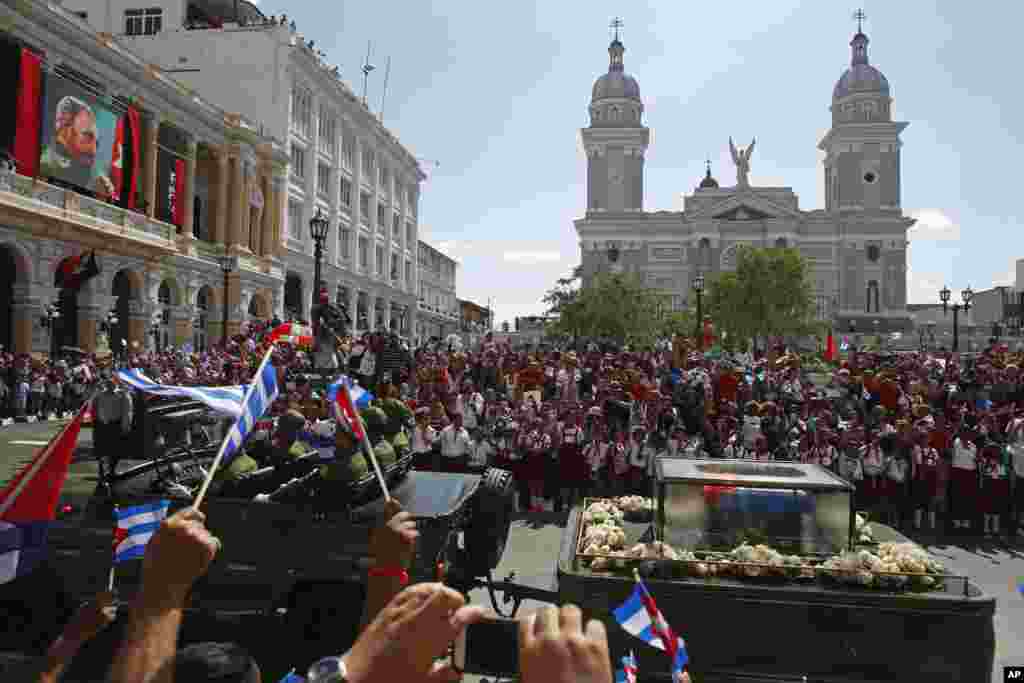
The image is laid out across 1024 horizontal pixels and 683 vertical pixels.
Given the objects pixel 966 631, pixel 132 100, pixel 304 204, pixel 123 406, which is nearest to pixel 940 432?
pixel 966 631

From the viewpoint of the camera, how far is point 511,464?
14.3 metres

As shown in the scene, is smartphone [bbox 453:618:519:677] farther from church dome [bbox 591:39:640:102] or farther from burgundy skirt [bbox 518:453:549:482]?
church dome [bbox 591:39:640:102]

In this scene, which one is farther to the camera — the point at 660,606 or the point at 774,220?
the point at 774,220

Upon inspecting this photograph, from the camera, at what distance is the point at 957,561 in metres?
10.5

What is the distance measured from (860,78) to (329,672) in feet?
360

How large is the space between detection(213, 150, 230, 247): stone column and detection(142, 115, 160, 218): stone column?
5.59 meters

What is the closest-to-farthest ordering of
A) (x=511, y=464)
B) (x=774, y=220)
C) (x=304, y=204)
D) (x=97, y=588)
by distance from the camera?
(x=97, y=588), (x=511, y=464), (x=304, y=204), (x=774, y=220)

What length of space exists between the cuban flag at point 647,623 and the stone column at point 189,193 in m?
37.9

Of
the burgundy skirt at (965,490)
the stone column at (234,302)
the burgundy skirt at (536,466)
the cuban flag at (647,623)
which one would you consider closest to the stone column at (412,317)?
the stone column at (234,302)

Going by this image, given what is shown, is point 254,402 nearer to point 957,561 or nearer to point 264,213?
point 957,561

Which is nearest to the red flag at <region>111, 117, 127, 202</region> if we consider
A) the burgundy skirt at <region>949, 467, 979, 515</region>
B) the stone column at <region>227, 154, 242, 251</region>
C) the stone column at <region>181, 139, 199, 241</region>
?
the stone column at <region>181, 139, 199, 241</region>

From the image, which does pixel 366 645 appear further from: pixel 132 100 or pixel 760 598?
pixel 132 100

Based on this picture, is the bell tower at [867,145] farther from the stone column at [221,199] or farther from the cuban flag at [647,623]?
the cuban flag at [647,623]

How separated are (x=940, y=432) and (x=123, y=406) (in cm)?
1289
